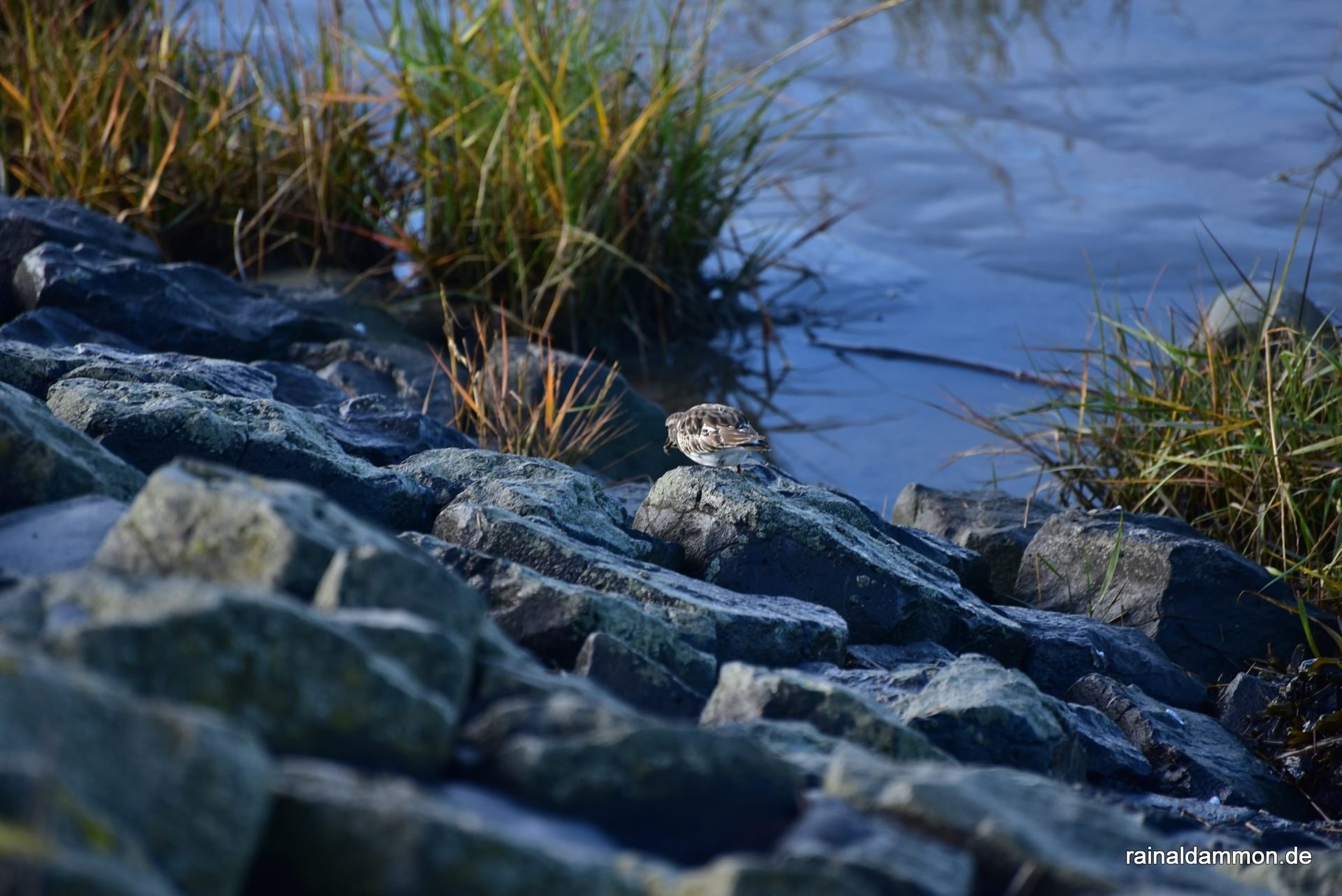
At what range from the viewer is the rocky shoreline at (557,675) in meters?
1.64

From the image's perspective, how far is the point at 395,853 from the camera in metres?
1.63

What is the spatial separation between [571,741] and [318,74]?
6784mm

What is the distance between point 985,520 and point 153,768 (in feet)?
14.3

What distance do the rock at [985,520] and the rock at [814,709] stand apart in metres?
2.61

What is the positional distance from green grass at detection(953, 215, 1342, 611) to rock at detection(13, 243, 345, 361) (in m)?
3.34

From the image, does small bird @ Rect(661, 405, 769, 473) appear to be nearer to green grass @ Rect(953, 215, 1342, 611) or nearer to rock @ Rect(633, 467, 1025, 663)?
rock @ Rect(633, 467, 1025, 663)

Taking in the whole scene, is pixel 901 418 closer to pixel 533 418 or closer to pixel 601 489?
pixel 533 418

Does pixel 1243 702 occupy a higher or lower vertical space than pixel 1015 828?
lower

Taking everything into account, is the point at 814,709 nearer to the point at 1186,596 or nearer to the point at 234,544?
the point at 234,544

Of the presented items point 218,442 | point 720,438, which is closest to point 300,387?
point 218,442

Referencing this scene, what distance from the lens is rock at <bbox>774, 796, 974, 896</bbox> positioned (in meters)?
1.83

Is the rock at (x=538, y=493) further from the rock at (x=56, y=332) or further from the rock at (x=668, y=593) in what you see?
the rock at (x=56, y=332)

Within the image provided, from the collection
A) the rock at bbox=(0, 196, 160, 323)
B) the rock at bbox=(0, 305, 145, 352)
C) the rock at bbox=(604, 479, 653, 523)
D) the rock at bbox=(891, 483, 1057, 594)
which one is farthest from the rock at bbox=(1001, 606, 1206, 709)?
the rock at bbox=(0, 196, 160, 323)

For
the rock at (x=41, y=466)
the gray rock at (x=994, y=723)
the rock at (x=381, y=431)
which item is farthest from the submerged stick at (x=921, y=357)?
the rock at (x=41, y=466)
